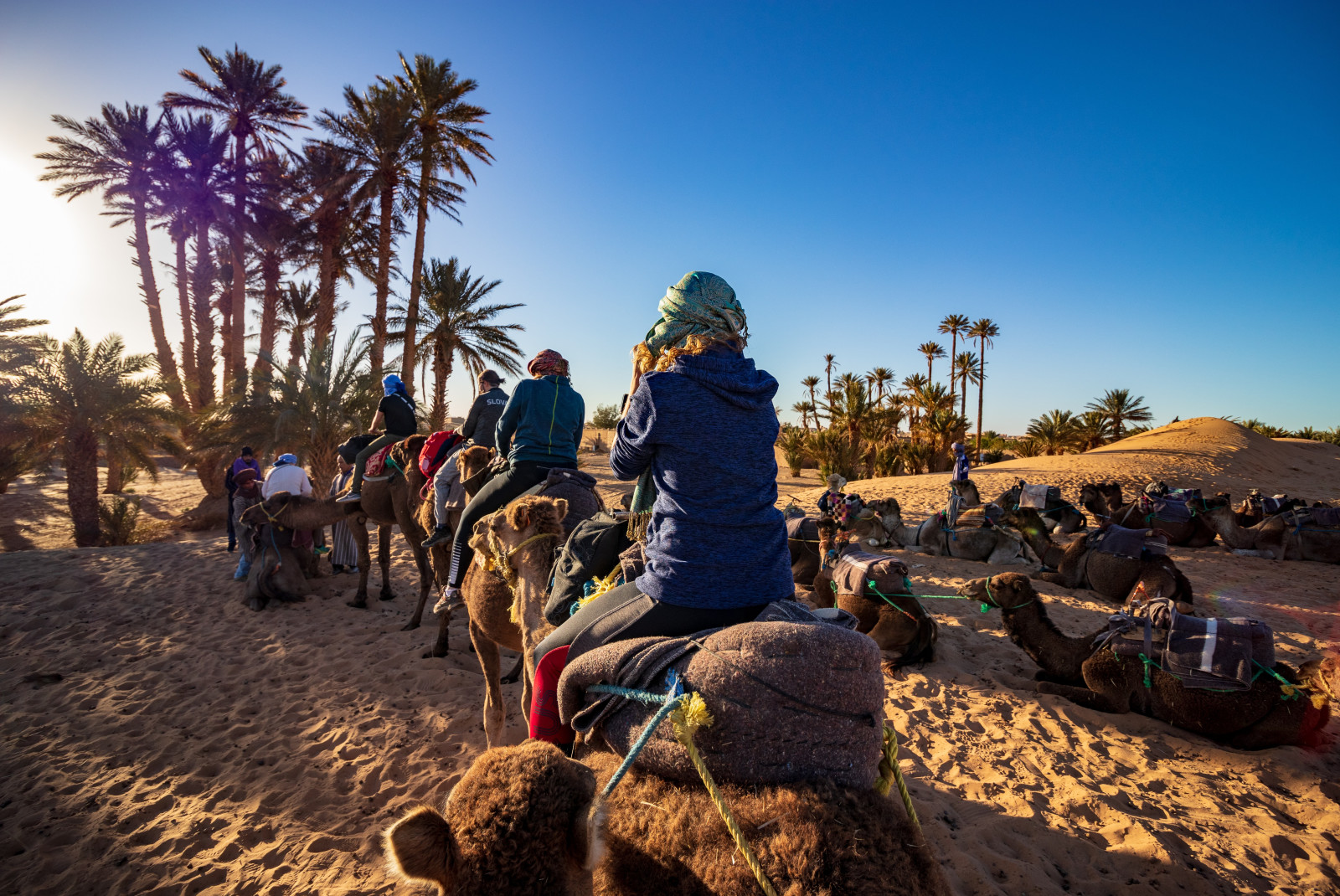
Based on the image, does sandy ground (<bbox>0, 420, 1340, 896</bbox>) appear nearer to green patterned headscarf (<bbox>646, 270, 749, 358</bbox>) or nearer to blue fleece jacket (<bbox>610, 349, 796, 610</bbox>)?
blue fleece jacket (<bbox>610, 349, 796, 610</bbox>)

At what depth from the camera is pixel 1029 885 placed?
2941 mm

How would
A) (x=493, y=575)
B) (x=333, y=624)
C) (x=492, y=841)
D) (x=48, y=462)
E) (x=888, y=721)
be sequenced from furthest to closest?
(x=48, y=462) → (x=333, y=624) → (x=888, y=721) → (x=493, y=575) → (x=492, y=841)

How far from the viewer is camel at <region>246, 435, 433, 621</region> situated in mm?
7211

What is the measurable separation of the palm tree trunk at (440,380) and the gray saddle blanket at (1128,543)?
2070 centimetres

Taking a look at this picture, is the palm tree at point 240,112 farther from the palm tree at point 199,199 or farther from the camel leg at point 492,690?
the camel leg at point 492,690

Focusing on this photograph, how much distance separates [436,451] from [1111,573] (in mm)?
9268

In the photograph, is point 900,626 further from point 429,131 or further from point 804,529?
point 429,131

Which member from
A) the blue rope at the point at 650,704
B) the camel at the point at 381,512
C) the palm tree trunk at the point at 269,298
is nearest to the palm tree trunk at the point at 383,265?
the palm tree trunk at the point at 269,298

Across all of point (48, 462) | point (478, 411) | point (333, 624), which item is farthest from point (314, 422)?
point (478, 411)

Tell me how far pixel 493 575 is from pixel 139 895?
2446mm

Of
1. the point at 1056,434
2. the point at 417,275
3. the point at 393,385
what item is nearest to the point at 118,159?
the point at 417,275

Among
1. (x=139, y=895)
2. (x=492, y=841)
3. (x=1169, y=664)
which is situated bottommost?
(x=139, y=895)

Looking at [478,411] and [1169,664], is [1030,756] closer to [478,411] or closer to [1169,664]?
[1169,664]

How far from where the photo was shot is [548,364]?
466 centimetres
